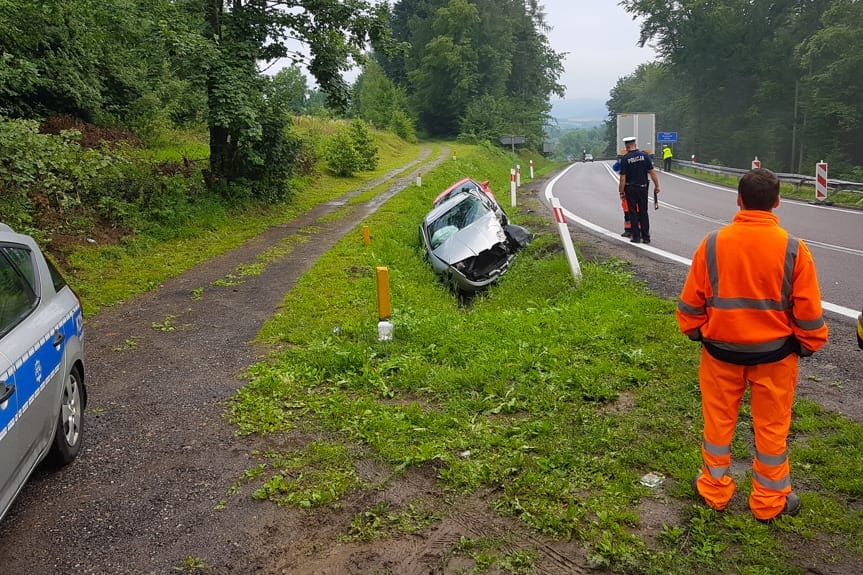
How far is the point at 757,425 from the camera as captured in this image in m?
3.30

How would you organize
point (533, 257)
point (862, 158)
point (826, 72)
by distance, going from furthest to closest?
point (862, 158), point (826, 72), point (533, 257)

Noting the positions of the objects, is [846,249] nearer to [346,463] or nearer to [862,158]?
[346,463]

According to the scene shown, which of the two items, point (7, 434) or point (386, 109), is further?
point (386, 109)

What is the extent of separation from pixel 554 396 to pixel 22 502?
12.2ft

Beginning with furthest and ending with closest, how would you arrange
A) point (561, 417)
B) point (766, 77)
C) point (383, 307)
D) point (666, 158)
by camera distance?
point (766, 77), point (666, 158), point (383, 307), point (561, 417)

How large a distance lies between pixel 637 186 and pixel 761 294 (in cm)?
825

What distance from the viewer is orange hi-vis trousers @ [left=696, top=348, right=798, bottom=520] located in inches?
127

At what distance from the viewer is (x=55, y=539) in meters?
3.52

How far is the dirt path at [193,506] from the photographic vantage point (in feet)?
10.7

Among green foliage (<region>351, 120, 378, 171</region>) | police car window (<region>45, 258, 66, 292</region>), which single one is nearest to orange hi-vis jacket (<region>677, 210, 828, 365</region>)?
police car window (<region>45, 258, 66, 292</region>)

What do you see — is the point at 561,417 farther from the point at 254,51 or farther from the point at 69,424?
the point at 254,51

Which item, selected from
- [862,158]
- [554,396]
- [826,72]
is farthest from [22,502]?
[862,158]

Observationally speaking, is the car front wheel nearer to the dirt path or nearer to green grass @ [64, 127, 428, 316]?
the dirt path

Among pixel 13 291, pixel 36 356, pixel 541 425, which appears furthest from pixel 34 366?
pixel 541 425
